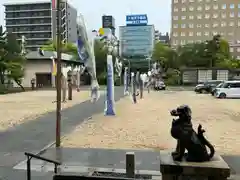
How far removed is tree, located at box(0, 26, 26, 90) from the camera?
35.5 metres

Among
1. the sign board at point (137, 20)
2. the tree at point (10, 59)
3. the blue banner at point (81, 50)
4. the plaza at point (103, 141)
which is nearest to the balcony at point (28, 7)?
the sign board at point (137, 20)

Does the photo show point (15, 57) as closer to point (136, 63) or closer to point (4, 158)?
point (4, 158)

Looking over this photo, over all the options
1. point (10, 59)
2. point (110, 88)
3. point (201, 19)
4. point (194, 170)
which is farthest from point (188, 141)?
point (201, 19)

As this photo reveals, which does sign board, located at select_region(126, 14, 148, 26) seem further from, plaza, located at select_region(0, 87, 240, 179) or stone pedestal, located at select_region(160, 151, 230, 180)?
stone pedestal, located at select_region(160, 151, 230, 180)

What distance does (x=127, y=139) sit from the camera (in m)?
9.88

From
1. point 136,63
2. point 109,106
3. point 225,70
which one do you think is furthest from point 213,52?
point 109,106

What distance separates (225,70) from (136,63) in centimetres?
3319

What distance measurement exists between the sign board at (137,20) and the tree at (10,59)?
192 ft

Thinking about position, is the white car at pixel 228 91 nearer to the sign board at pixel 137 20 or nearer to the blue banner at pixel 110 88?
the blue banner at pixel 110 88

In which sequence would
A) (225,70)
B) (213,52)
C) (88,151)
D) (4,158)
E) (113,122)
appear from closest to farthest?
(4,158) < (88,151) < (113,122) < (225,70) < (213,52)

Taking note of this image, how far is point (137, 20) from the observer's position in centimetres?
9462

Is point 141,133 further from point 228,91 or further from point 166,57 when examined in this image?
point 166,57

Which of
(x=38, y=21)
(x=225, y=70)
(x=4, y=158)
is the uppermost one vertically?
(x=38, y=21)

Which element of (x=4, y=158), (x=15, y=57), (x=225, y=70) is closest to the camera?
(x=4, y=158)
